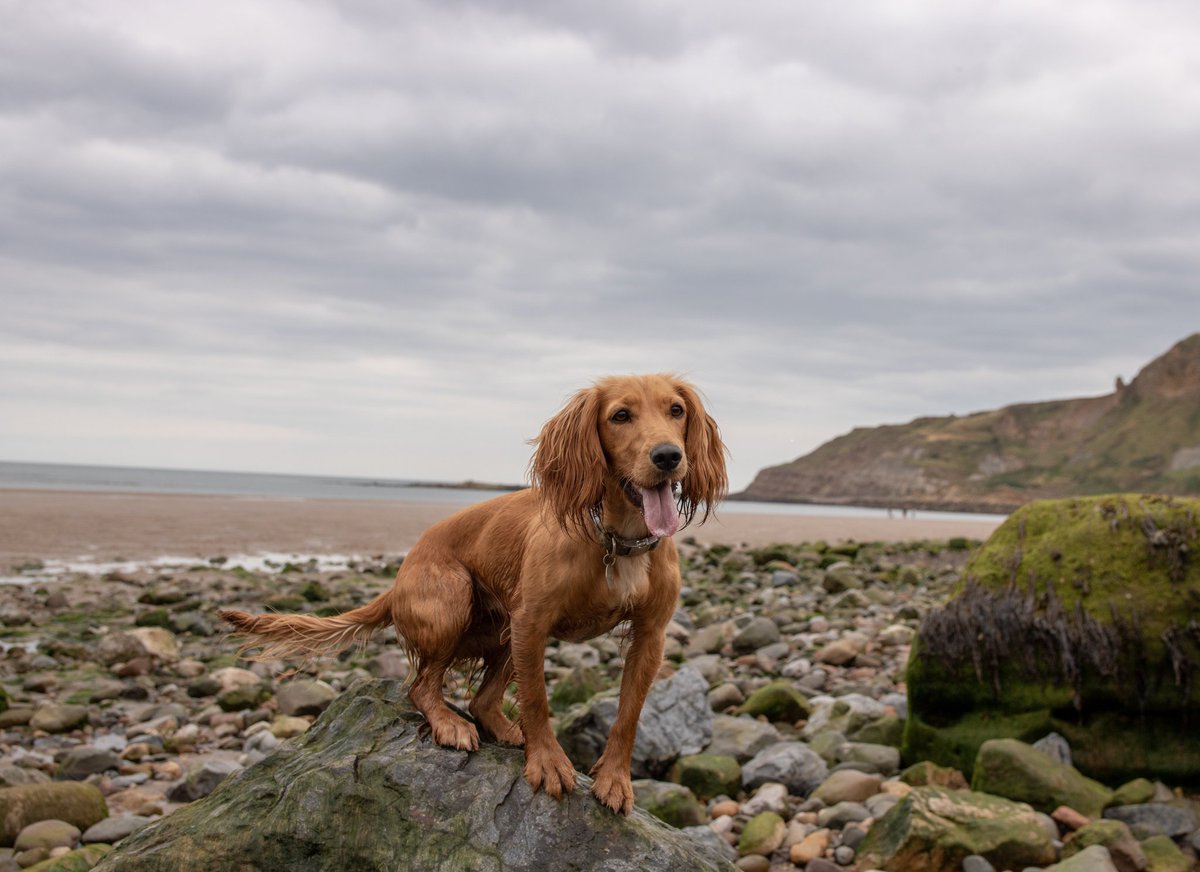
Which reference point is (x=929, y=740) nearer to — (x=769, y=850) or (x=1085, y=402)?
(x=769, y=850)

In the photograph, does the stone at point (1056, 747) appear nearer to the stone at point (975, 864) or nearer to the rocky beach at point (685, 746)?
the rocky beach at point (685, 746)

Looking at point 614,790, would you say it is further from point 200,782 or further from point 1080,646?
point 200,782

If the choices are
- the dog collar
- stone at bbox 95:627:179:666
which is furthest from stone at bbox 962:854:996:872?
stone at bbox 95:627:179:666

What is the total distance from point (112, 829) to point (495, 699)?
3.79 metres

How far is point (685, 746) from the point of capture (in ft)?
27.4

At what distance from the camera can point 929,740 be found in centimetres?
809

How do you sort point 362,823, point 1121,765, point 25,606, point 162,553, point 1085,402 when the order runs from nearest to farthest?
point 362,823
point 1121,765
point 25,606
point 162,553
point 1085,402

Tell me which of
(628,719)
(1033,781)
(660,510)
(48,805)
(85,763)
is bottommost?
(85,763)

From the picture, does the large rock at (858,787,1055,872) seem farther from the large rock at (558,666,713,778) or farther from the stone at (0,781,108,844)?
the stone at (0,781,108,844)

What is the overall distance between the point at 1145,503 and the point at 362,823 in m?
6.68

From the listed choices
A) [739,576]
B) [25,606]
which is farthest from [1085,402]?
[25,606]

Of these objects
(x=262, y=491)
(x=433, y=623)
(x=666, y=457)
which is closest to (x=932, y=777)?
(x=433, y=623)

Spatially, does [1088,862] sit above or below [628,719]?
below

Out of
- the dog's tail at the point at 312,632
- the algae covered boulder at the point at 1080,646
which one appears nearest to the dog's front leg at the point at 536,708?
the dog's tail at the point at 312,632
